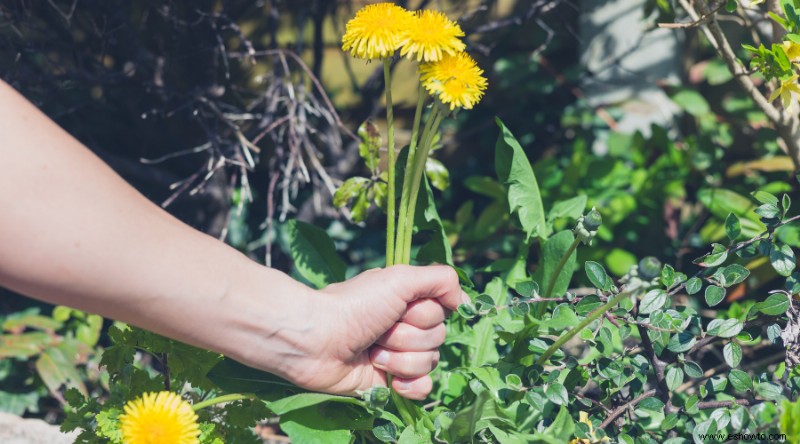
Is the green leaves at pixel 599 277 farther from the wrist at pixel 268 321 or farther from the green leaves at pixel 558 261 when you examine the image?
the wrist at pixel 268 321

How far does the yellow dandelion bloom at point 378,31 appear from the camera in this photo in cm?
109

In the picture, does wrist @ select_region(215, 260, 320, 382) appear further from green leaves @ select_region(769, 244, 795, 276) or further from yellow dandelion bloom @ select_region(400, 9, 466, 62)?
green leaves @ select_region(769, 244, 795, 276)

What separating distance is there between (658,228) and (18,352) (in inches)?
65.5

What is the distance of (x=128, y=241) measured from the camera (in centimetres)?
101

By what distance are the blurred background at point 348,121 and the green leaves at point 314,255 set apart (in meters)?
0.31

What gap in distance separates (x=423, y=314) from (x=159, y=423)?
17.3 inches

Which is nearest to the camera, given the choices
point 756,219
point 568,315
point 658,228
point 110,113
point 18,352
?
point 568,315

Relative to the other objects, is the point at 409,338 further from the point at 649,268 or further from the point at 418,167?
the point at 649,268

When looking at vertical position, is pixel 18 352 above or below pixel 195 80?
below

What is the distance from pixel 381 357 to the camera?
1.24 metres

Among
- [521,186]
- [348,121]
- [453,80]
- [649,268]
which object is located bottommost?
[649,268]

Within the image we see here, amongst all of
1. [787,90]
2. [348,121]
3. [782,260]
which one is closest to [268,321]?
[782,260]

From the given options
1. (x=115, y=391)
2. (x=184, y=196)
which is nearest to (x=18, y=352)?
(x=184, y=196)

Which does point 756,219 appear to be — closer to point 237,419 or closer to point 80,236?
point 237,419
